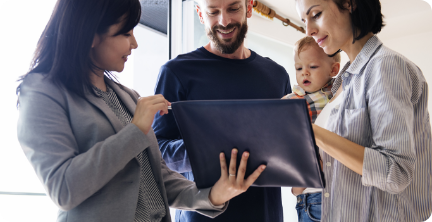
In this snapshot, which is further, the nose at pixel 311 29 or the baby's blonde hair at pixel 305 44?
the baby's blonde hair at pixel 305 44

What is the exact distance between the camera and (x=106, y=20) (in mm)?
843

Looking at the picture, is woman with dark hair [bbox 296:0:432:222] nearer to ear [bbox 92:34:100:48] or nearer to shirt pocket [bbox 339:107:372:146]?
shirt pocket [bbox 339:107:372:146]

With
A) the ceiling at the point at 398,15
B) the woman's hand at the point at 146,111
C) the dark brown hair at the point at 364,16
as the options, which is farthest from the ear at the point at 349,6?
the ceiling at the point at 398,15

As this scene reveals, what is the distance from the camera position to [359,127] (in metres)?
0.89

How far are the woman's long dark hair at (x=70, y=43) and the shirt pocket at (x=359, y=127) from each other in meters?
0.77

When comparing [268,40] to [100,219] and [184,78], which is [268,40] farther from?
[100,219]

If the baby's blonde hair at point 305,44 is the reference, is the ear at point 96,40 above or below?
above

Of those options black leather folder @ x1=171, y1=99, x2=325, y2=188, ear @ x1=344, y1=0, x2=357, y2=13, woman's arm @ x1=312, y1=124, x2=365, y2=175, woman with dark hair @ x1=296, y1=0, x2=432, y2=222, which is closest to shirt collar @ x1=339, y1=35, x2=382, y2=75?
woman with dark hair @ x1=296, y1=0, x2=432, y2=222

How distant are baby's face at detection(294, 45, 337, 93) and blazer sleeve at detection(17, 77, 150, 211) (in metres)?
1.11

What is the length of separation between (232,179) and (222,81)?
62 cm

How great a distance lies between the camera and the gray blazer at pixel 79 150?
0.68m

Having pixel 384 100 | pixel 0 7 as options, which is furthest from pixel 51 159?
pixel 0 7

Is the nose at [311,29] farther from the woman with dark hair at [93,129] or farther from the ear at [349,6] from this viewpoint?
the woman with dark hair at [93,129]

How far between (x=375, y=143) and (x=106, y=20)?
0.83m
